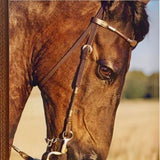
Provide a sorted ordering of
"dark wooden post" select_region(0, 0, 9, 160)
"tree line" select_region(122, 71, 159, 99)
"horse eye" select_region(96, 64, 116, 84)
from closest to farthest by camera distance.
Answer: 1. "horse eye" select_region(96, 64, 116, 84)
2. "dark wooden post" select_region(0, 0, 9, 160)
3. "tree line" select_region(122, 71, 159, 99)

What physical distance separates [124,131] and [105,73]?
1.63ft

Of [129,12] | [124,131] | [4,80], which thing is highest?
[129,12]

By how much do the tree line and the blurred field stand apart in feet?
0.09

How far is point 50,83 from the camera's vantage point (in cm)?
84

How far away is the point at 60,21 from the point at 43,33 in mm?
56

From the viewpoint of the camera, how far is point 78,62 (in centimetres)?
83

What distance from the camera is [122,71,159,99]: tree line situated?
1091mm

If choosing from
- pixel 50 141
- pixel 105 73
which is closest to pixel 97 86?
pixel 105 73

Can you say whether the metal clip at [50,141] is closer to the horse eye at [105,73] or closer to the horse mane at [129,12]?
the horse eye at [105,73]

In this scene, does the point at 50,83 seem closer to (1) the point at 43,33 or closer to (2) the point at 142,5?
(1) the point at 43,33

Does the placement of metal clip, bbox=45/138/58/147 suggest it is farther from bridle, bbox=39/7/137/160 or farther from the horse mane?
the horse mane

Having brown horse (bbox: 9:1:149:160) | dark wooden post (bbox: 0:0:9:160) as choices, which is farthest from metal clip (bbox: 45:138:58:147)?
dark wooden post (bbox: 0:0:9:160)

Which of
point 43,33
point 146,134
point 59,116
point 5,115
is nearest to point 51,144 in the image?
point 59,116

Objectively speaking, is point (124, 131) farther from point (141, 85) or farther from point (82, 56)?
point (82, 56)
